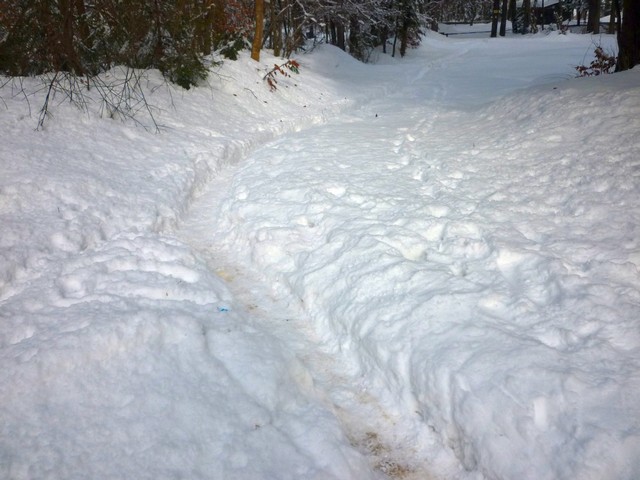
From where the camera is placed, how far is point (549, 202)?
4.55m

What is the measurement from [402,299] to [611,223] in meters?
2.23

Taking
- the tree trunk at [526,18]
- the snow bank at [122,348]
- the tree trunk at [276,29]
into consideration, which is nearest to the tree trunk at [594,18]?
the tree trunk at [526,18]

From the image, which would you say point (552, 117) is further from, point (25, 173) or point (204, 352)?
point (25, 173)

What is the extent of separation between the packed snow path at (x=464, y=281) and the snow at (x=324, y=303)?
0.06 ft

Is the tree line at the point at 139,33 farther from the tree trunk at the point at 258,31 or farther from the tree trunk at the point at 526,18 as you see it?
the tree trunk at the point at 526,18

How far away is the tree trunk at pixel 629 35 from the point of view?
7426 millimetres

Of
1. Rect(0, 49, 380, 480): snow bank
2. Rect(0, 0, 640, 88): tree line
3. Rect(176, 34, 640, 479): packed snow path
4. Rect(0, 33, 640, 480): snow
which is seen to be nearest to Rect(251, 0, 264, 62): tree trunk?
Rect(0, 0, 640, 88): tree line

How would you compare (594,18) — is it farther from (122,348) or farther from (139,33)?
(122,348)

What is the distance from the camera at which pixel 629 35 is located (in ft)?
25.1

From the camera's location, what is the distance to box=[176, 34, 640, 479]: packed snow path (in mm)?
2438

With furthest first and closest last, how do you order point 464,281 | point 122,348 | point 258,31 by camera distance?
point 258,31
point 464,281
point 122,348

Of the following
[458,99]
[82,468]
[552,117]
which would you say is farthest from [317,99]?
[82,468]

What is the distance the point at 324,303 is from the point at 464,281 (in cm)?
123

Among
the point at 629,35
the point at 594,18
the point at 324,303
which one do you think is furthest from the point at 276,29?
the point at 594,18
